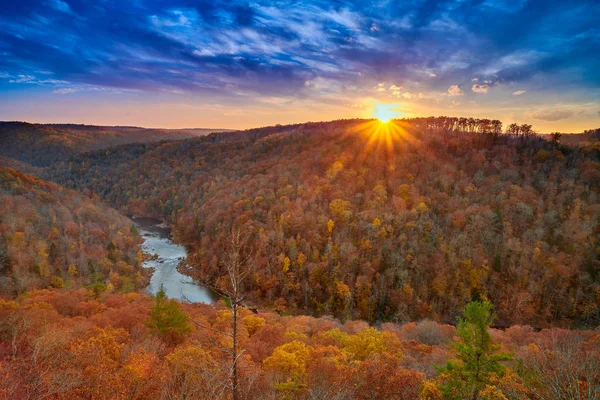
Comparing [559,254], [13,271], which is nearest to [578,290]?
[559,254]

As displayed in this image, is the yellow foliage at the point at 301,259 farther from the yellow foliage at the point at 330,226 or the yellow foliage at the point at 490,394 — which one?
the yellow foliage at the point at 490,394

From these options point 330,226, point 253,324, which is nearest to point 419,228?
point 330,226

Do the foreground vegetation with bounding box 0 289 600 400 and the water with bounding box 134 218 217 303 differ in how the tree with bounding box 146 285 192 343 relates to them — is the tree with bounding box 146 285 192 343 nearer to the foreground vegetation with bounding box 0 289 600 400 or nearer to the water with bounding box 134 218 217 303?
the foreground vegetation with bounding box 0 289 600 400

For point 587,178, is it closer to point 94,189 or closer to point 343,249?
point 343,249

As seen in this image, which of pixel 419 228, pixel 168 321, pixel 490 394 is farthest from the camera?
pixel 419 228

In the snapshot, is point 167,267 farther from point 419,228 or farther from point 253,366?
point 253,366
